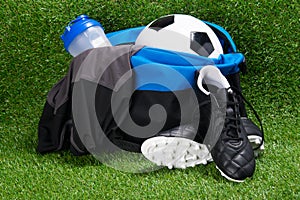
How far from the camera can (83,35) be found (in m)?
2.01

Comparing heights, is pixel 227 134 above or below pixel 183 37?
Answer: below

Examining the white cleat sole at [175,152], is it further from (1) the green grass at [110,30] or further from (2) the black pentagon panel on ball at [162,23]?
(2) the black pentagon panel on ball at [162,23]

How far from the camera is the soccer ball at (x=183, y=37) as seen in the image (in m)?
1.80

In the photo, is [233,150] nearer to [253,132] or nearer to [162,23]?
[253,132]

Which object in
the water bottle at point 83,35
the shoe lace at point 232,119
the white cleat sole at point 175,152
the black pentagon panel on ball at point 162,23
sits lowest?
the white cleat sole at point 175,152

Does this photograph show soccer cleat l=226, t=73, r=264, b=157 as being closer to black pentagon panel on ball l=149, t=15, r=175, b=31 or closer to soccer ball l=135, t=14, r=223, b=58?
soccer ball l=135, t=14, r=223, b=58

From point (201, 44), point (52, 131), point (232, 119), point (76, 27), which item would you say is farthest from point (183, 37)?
point (52, 131)

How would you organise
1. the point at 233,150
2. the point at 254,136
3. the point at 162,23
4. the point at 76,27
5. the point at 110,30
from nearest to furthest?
the point at 233,150 < the point at 254,136 < the point at 162,23 < the point at 76,27 < the point at 110,30

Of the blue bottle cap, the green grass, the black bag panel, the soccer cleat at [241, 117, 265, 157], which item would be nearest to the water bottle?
the blue bottle cap

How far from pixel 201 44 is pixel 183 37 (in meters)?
0.06

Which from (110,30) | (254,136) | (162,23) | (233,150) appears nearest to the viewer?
(233,150)

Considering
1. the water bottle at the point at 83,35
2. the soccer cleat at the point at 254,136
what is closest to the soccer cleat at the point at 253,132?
the soccer cleat at the point at 254,136

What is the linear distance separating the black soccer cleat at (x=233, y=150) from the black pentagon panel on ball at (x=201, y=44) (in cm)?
17

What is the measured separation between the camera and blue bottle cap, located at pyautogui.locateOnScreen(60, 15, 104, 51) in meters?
1.98
